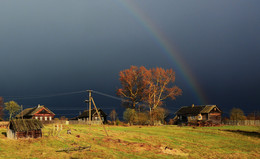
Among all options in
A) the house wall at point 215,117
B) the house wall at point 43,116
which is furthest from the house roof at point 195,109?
the house wall at point 43,116

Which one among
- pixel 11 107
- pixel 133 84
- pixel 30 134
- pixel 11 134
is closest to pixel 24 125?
pixel 30 134

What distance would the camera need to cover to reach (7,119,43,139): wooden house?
120ft

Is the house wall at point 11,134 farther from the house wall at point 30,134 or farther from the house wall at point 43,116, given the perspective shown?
the house wall at point 43,116

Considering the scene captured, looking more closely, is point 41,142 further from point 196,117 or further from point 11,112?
point 11,112

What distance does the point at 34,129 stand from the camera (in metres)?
37.4

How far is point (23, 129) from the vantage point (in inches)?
1442

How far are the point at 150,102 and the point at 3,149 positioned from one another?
4849 cm

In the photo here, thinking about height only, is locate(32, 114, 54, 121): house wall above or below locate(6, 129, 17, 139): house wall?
below

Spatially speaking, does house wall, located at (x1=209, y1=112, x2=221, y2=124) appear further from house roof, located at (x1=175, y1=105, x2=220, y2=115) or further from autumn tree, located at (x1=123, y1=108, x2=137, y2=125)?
autumn tree, located at (x1=123, y1=108, x2=137, y2=125)

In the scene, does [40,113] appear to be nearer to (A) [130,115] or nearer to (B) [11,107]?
(B) [11,107]

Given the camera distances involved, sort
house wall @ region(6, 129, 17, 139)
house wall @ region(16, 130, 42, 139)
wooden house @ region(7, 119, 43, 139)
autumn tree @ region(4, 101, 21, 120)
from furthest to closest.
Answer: autumn tree @ region(4, 101, 21, 120) < house wall @ region(6, 129, 17, 139) < house wall @ region(16, 130, 42, 139) < wooden house @ region(7, 119, 43, 139)

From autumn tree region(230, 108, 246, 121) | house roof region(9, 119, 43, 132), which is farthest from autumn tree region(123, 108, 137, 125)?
house roof region(9, 119, 43, 132)

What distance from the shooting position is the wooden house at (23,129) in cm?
3666

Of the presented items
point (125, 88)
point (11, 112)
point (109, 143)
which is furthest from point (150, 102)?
point (11, 112)
